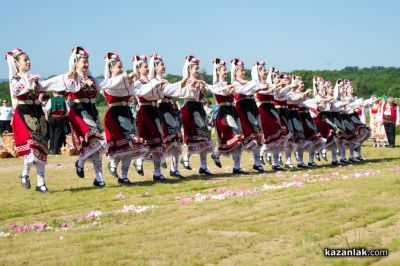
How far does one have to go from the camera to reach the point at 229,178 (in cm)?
1247

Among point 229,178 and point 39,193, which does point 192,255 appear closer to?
point 39,193

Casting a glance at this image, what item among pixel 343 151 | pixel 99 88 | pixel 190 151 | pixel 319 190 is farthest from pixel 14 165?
pixel 319 190

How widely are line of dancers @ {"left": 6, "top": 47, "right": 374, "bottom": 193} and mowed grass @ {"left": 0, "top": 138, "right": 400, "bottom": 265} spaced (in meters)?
0.80

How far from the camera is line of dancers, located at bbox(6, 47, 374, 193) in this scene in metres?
10.7

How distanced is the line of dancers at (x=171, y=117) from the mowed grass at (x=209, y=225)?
31.5 inches

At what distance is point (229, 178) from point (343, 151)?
5614 mm

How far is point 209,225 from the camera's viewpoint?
7.30 metres

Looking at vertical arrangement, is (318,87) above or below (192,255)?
above

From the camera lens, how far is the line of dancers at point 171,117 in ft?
35.2

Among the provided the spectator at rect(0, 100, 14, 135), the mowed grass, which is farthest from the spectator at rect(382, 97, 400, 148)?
the mowed grass

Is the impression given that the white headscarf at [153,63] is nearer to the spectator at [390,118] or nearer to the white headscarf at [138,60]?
the white headscarf at [138,60]

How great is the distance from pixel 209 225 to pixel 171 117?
5713 millimetres

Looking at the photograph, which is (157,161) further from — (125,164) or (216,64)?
(216,64)

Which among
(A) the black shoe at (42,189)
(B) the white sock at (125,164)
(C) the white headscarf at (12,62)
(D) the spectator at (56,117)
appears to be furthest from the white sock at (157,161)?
(D) the spectator at (56,117)
